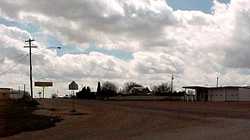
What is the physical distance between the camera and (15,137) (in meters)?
21.3

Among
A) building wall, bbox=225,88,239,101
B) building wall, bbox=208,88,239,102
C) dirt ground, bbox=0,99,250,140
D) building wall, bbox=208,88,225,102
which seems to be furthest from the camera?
building wall, bbox=208,88,225,102

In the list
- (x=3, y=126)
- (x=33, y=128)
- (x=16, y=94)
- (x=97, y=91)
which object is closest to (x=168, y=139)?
(x=33, y=128)

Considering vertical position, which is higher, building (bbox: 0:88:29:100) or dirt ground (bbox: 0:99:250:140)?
building (bbox: 0:88:29:100)

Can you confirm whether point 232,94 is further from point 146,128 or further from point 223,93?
point 146,128

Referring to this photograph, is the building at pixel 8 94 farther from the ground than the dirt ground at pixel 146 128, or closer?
farther from the ground

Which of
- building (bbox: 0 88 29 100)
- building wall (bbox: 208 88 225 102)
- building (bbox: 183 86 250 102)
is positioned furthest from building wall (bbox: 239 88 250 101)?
building (bbox: 0 88 29 100)

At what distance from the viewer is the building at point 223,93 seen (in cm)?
11106

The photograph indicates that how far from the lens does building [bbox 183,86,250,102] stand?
11106cm

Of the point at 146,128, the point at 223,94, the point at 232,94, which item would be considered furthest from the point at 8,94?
the point at 223,94

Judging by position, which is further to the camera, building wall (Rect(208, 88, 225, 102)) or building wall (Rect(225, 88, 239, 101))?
building wall (Rect(208, 88, 225, 102))

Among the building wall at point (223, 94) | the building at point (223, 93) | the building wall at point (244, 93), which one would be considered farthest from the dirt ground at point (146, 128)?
the building wall at point (223, 94)

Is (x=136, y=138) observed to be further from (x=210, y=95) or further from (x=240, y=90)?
(x=210, y=95)

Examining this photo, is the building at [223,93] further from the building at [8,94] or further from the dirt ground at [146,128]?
the dirt ground at [146,128]

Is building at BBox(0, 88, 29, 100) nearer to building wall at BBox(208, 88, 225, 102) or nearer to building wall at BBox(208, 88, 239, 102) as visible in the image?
building wall at BBox(208, 88, 239, 102)
